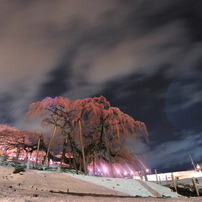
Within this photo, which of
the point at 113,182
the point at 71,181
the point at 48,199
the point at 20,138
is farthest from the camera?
the point at 20,138

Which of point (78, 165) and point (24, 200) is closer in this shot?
point (24, 200)

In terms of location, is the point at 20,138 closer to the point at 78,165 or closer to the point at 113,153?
the point at 78,165

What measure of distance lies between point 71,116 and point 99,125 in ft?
11.9

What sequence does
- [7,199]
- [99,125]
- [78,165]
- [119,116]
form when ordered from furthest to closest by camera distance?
[78,165] → [99,125] → [119,116] → [7,199]

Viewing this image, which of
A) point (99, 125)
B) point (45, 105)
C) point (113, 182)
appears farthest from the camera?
point (99, 125)

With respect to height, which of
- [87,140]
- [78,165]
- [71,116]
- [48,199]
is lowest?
[48,199]

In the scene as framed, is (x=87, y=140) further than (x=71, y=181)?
Yes

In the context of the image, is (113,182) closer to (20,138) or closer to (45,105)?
(45,105)

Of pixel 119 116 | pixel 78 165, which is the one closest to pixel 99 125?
pixel 119 116

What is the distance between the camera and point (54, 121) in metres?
18.6

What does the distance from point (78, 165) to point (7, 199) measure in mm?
19186

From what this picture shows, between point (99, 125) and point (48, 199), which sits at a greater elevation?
point (99, 125)

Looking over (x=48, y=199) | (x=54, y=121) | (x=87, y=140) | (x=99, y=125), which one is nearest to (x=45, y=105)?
(x=54, y=121)

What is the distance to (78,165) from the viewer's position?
23.4 m
